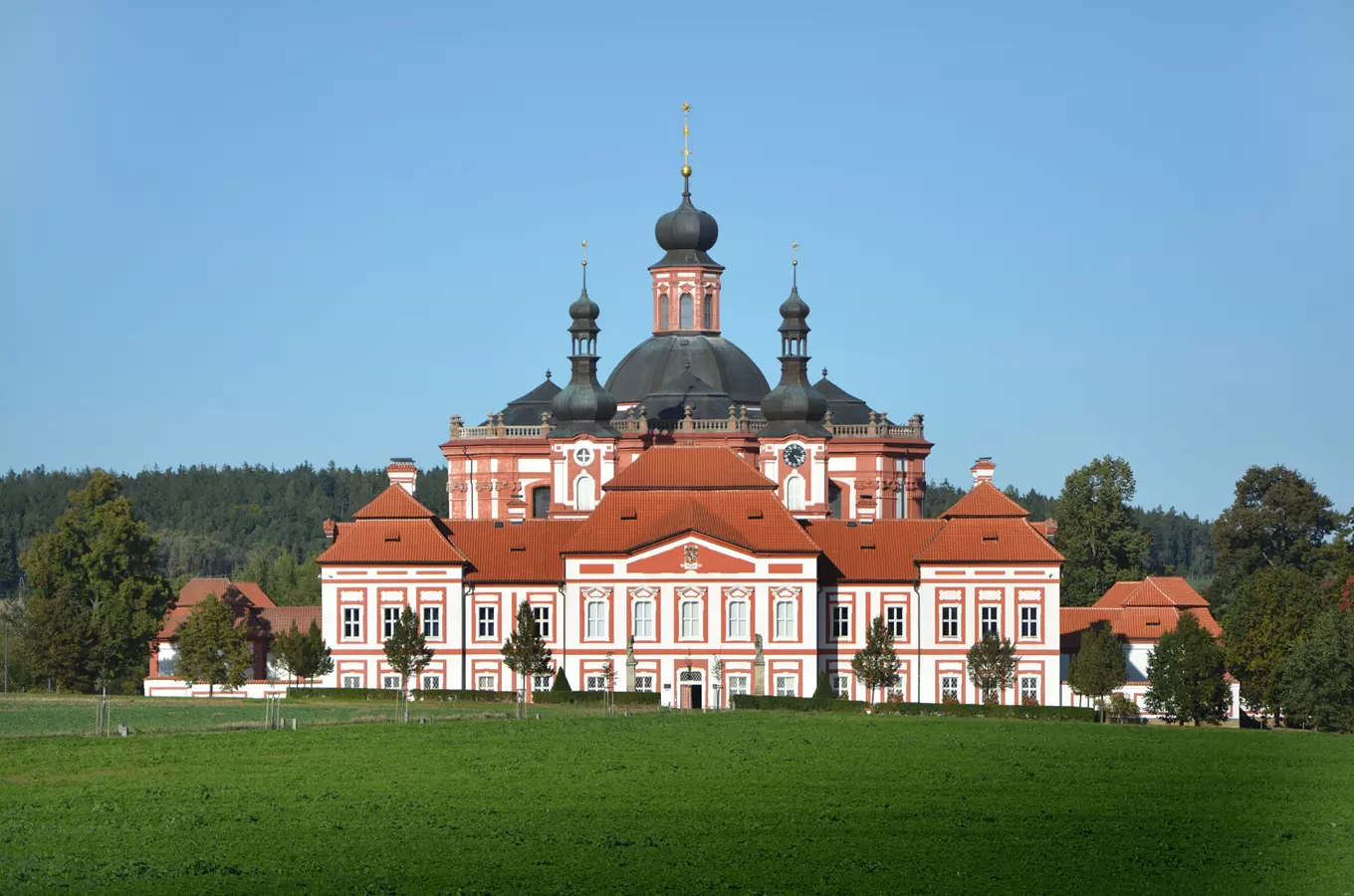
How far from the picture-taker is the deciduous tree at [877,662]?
312ft

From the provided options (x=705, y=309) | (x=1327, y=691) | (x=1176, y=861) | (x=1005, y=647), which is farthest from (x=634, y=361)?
(x=1176, y=861)

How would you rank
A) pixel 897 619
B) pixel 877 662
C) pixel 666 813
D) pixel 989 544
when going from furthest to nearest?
1. pixel 897 619
2. pixel 989 544
3. pixel 877 662
4. pixel 666 813

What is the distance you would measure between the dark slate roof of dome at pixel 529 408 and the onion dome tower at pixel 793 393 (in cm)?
1602

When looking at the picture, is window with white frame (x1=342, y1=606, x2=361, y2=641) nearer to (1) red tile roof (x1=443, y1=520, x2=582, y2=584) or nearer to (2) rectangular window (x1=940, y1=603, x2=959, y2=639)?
(1) red tile roof (x1=443, y1=520, x2=582, y2=584)

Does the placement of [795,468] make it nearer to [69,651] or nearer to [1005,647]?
[1005,647]

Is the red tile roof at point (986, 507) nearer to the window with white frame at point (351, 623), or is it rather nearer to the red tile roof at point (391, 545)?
the red tile roof at point (391, 545)

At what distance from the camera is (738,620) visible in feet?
317

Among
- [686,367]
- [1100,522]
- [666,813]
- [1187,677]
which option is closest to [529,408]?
[686,367]

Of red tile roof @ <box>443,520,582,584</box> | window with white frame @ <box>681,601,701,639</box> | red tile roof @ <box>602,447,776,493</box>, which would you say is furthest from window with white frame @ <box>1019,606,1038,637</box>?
red tile roof @ <box>443,520,582,584</box>

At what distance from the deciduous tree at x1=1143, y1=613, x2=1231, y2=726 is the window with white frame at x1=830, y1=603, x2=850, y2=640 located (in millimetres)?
11500

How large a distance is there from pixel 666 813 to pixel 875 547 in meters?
52.6

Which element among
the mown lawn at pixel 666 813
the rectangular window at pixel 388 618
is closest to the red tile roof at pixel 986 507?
the rectangular window at pixel 388 618

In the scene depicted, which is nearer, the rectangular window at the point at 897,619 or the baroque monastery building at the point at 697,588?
the baroque monastery building at the point at 697,588

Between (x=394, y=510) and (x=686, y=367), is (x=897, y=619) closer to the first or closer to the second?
(x=394, y=510)
